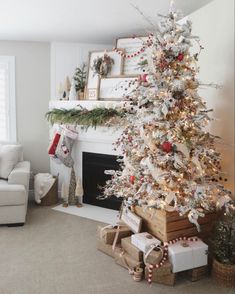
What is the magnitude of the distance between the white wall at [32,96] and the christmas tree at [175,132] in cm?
227

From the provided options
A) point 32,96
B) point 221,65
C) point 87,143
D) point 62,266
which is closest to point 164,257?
point 62,266

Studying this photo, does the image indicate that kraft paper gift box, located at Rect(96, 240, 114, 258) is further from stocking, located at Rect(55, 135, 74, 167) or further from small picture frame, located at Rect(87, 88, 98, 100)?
small picture frame, located at Rect(87, 88, 98, 100)

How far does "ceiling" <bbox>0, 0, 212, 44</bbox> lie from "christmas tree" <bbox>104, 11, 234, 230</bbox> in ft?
1.58

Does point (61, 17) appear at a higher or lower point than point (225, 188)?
higher

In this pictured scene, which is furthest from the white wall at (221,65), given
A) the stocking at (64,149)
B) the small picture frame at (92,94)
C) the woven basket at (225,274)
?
the stocking at (64,149)

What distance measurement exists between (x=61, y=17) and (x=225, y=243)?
280 cm

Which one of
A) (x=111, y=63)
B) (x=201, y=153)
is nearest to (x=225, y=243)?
(x=201, y=153)

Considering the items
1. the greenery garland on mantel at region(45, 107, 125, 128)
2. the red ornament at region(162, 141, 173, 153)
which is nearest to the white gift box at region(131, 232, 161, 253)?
the red ornament at region(162, 141, 173, 153)

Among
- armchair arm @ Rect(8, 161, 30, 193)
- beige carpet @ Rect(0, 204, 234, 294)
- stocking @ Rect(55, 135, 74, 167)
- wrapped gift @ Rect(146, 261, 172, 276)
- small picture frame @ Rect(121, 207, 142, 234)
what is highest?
stocking @ Rect(55, 135, 74, 167)

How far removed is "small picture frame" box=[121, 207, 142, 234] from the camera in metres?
2.96

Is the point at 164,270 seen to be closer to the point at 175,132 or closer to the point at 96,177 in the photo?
the point at 175,132

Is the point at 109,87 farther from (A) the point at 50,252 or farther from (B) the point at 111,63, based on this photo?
(A) the point at 50,252

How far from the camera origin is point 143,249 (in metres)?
2.64

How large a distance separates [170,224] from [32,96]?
9.75 ft
